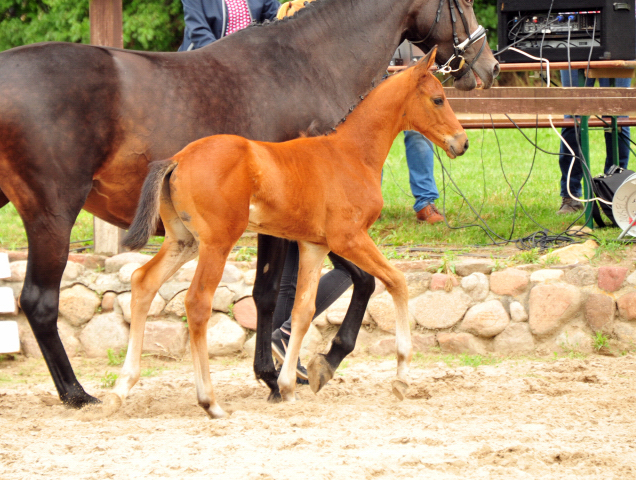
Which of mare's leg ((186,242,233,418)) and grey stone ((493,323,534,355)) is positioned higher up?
mare's leg ((186,242,233,418))

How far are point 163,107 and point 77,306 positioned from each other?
227cm

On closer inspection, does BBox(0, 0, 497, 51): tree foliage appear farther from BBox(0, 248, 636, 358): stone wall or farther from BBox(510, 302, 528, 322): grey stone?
BBox(510, 302, 528, 322): grey stone

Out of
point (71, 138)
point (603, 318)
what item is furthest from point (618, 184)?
point (71, 138)

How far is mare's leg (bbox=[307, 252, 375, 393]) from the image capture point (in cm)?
383

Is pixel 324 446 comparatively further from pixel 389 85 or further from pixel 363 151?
pixel 389 85

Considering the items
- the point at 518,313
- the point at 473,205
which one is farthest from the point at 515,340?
the point at 473,205

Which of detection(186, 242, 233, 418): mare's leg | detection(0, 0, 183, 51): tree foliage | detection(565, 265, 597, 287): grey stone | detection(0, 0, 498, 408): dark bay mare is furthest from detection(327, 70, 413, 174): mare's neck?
detection(0, 0, 183, 51): tree foliage

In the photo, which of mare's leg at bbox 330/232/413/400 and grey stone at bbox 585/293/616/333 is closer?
mare's leg at bbox 330/232/413/400

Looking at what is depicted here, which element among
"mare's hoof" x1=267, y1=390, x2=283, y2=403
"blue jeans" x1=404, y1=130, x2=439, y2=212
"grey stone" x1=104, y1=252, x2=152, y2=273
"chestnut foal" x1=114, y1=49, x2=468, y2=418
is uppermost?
"chestnut foal" x1=114, y1=49, x2=468, y2=418

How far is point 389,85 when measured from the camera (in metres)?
3.69

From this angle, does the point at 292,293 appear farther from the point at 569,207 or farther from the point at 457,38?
the point at 569,207

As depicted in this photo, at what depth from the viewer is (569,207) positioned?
6871 millimetres

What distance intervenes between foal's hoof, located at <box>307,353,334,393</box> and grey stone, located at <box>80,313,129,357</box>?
1.86m

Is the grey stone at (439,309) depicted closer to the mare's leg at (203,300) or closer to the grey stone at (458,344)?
the grey stone at (458,344)
